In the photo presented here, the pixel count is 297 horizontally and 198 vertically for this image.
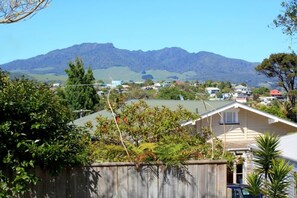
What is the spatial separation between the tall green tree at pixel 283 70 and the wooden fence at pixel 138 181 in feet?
128

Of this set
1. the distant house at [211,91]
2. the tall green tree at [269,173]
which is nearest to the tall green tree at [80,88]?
the distant house at [211,91]

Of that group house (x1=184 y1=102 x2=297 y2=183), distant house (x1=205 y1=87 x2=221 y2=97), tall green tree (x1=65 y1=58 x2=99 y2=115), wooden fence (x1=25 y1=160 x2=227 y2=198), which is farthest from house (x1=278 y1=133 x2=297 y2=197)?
tall green tree (x1=65 y1=58 x2=99 y2=115)

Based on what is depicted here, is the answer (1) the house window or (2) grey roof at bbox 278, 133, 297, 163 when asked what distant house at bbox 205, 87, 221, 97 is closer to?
(1) the house window

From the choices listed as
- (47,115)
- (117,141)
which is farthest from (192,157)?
(47,115)

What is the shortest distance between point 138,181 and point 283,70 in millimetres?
42293

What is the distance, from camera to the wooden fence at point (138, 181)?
25.9 ft

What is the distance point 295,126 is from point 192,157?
1749 centimetres

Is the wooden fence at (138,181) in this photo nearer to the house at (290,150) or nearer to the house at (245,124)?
the house at (290,150)

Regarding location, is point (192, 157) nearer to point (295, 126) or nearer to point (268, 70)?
point (295, 126)

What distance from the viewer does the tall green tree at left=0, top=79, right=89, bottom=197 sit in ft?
24.0

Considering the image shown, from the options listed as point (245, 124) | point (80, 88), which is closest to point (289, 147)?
point (245, 124)

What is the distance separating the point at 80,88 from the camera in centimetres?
4309

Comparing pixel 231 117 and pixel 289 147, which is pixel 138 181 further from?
pixel 231 117

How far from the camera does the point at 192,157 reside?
27.5 ft
